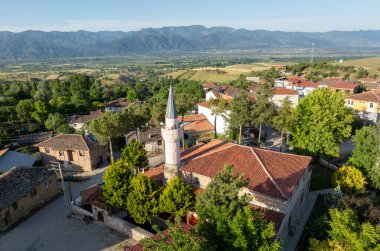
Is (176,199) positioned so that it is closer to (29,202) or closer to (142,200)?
(142,200)

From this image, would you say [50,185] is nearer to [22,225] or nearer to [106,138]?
[22,225]

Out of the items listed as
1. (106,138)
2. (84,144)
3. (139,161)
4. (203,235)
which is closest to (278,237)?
(203,235)

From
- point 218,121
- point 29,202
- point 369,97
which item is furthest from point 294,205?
point 369,97

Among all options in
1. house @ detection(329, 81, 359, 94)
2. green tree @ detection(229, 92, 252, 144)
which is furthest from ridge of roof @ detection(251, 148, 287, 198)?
house @ detection(329, 81, 359, 94)

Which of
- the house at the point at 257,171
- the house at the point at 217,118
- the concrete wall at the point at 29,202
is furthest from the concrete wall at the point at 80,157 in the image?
the house at the point at 217,118

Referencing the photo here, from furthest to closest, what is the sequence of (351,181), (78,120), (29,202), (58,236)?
(78,120), (29,202), (351,181), (58,236)

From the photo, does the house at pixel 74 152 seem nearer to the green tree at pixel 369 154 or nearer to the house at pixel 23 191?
the house at pixel 23 191
